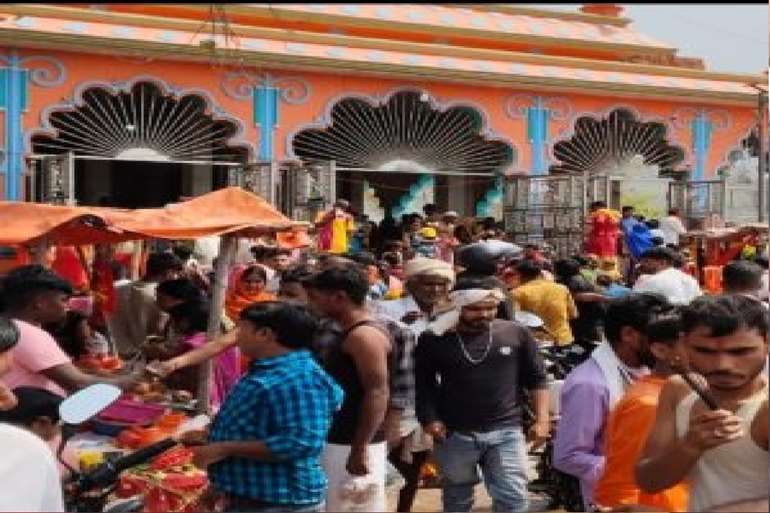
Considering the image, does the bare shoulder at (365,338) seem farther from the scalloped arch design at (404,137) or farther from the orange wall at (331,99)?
the scalloped arch design at (404,137)

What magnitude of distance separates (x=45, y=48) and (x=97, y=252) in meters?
5.64

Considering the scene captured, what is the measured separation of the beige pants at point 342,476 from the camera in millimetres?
5027

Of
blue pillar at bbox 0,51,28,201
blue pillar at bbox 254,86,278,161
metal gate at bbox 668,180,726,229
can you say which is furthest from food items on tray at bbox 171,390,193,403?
metal gate at bbox 668,180,726,229

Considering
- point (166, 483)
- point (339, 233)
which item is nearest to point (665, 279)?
point (166, 483)

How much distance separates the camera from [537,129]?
18.7 m

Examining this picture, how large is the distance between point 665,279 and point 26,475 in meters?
6.69

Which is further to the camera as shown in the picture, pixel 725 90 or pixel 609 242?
pixel 725 90

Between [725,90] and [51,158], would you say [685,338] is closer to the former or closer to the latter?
[51,158]

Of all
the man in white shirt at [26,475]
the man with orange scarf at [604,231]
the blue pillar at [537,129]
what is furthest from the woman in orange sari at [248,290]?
the blue pillar at [537,129]

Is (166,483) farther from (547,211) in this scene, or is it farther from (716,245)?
(547,211)

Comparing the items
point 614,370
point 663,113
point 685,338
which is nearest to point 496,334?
point 614,370

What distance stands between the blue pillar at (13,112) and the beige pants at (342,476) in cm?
1066

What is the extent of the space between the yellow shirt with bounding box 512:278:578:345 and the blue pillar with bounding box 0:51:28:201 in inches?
320

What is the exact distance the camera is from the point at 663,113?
19.8 metres
